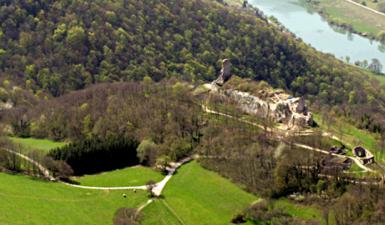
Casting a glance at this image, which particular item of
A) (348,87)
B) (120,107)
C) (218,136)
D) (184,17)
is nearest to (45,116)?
(120,107)

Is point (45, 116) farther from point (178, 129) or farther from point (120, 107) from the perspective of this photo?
point (178, 129)

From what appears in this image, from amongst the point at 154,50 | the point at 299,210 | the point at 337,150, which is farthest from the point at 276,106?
the point at 154,50

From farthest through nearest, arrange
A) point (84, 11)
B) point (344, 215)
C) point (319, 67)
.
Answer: point (319, 67) < point (84, 11) < point (344, 215)

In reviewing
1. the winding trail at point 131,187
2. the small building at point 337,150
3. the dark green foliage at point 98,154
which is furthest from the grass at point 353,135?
the dark green foliage at point 98,154

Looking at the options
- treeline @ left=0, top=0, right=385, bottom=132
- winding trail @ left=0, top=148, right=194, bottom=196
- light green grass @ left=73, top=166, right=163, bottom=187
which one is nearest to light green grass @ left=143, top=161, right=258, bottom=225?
winding trail @ left=0, top=148, right=194, bottom=196

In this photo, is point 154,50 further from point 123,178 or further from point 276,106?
point 123,178

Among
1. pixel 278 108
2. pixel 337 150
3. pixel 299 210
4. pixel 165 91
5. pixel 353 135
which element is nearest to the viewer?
pixel 299 210
